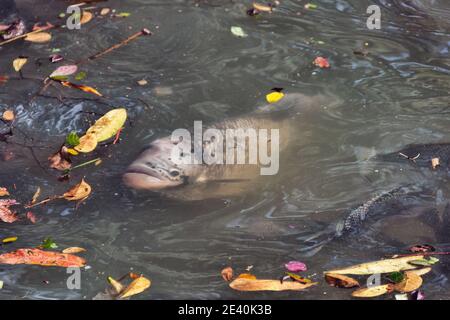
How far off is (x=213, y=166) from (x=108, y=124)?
0.78 m

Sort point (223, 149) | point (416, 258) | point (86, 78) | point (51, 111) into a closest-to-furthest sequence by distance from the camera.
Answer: point (416, 258) → point (223, 149) → point (51, 111) → point (86, 78)

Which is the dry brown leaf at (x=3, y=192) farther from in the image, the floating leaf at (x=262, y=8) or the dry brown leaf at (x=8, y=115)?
the floating leaf at (x=262, y=8)

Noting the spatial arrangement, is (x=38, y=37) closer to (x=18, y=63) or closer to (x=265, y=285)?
(x=18, y=63)

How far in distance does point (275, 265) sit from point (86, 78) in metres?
2.28

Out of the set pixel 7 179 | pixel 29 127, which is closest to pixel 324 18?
pixel 29 127

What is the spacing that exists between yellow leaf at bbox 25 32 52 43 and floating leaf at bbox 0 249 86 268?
2.39 m

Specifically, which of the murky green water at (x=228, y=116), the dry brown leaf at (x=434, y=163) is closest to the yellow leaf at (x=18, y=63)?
the murky green water at (x=228, y=116)

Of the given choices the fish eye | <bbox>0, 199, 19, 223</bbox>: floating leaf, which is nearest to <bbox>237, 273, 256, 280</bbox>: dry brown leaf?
the fish eye

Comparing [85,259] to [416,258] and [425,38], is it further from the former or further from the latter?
[425,38]

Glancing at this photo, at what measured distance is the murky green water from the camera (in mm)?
3322

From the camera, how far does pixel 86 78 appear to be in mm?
4762

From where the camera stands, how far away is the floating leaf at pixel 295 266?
324 centimetres

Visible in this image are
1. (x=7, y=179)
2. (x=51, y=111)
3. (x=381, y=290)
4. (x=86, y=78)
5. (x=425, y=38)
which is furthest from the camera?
(x=425, y=38)

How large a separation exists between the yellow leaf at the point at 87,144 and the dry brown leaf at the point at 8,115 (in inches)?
23.8
